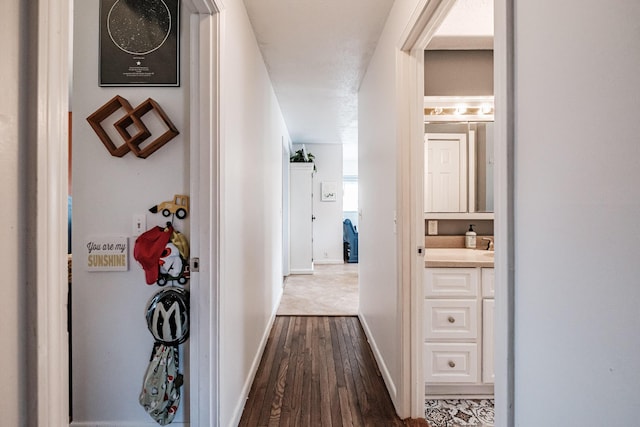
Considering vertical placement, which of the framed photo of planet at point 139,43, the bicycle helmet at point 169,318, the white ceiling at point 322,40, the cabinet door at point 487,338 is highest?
the white ceiling at point 322,40

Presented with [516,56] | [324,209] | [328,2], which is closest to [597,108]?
[516,56]

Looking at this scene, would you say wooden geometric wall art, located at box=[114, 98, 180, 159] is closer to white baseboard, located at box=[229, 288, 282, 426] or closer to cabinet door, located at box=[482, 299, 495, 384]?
white baseboard, located at box=[229, 288, 282, 426]

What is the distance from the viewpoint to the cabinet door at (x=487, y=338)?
1858 mm

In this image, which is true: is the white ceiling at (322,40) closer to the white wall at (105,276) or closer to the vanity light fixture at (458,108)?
the vanity light fixture at (458,108)

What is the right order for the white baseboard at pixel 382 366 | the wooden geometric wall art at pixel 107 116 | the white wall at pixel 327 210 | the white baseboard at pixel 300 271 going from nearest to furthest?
1. the wooden geometric wall art at pixel 107 116
2. the white baseboard at pixel 382 366
3. the white baseboard at pixel 300 271
4. the white wall at pixel 327 210

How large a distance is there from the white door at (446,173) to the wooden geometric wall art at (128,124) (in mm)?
2017

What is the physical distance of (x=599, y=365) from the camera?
53 centimetres

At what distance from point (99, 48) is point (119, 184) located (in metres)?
0.69

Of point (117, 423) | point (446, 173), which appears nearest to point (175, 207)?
point (117, 423)

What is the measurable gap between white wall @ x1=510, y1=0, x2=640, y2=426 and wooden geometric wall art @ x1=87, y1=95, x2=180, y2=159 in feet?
4.80

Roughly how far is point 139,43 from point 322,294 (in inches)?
135

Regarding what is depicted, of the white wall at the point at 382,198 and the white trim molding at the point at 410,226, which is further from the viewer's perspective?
the white wall at the point at 382,198

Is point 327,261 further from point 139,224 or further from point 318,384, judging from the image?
point 139,224

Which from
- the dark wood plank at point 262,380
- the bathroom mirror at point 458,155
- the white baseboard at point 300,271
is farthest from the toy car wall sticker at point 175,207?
the white baseboard at point 300,271
